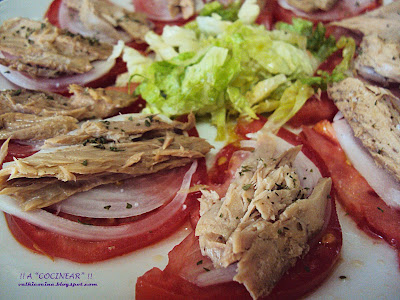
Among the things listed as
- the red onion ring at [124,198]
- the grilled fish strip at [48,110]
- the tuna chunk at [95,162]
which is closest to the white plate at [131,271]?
the red onion ring at [124,198]

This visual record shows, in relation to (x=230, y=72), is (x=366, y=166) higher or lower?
lower

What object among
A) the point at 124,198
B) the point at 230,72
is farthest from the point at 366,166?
the point at 124,198

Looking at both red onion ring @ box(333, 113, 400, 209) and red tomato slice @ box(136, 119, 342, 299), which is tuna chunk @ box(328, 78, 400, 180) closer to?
red onion ring @ box(333, 113, 400, 209)

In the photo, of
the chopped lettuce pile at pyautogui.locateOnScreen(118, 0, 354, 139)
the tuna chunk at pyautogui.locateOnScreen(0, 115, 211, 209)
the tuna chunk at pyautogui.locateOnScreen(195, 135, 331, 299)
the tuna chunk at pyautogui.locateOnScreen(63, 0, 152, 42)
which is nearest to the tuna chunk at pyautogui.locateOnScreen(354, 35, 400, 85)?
the chopped lettuce pile at pyautogui.locateOnScreen(118, 0, 354, 139)

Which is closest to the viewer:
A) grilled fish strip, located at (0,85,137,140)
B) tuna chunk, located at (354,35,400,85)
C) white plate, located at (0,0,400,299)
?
white plate, located at (0,0,400,299)

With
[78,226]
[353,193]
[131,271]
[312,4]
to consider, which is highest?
[312,4]

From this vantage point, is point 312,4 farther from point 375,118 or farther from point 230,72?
point 375,118

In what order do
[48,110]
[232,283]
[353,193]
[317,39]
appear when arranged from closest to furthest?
[232,283]
[353,193]
[48,110]
[317,39]
